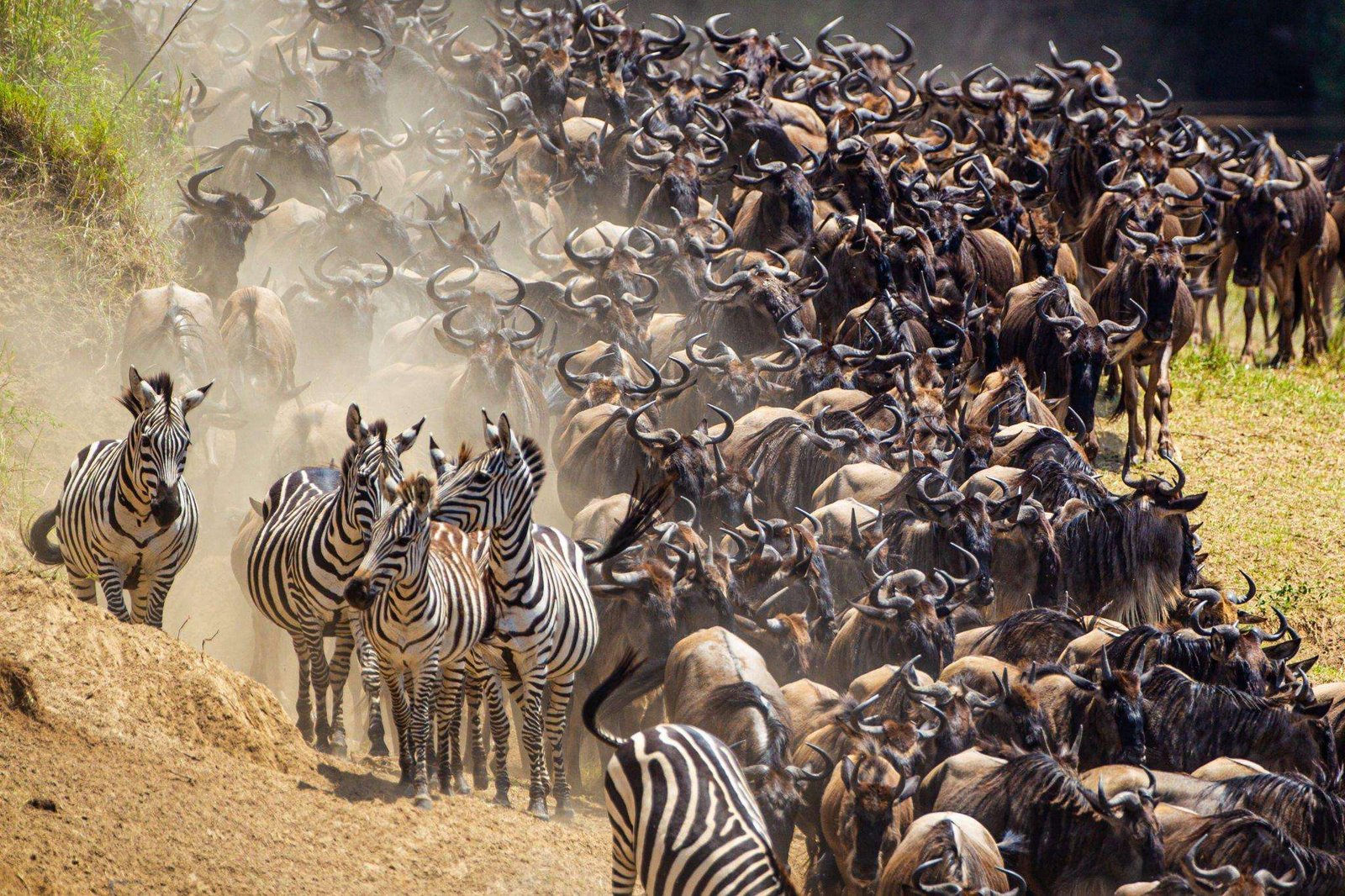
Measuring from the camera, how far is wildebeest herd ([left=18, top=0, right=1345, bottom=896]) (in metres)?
7.33

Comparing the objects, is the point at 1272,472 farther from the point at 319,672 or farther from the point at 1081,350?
the point at 319,672

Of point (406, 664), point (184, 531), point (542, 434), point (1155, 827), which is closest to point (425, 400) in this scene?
point (542, 434)

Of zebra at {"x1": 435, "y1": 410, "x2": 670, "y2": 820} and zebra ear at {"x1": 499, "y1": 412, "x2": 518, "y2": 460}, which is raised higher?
zebra ear at {"x1": 499, "y1": 412, "x2": 518, "y2": 460}

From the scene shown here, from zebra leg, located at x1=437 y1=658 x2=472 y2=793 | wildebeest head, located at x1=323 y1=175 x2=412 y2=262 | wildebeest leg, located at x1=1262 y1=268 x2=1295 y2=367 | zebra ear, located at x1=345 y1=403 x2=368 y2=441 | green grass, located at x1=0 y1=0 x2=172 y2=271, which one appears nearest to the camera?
zebra ear, located at x1=345 y1=403 x2=368 y2=441

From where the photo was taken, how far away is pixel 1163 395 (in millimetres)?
15133

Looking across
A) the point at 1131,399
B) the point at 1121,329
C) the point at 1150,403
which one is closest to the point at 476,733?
the point at 1121,329

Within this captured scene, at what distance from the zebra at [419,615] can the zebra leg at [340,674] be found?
0.71m

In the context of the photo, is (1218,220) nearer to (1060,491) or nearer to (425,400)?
(1060,491)

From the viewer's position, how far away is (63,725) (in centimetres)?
693

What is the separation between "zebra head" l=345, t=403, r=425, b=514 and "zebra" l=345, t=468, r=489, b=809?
13.3 inches

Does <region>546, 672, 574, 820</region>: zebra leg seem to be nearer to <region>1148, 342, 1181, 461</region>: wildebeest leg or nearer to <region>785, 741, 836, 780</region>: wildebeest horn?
<region>785, 741, 836, 780</region>: wildebeest horn

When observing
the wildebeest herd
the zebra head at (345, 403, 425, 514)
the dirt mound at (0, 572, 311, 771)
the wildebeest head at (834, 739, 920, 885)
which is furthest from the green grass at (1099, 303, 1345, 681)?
the dirt mound at (0, 572, 311, 771)

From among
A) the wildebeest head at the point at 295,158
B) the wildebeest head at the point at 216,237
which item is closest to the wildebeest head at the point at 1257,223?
the wildebeest head at the point at 295,158

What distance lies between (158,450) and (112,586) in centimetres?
88
